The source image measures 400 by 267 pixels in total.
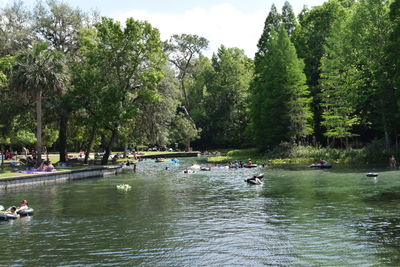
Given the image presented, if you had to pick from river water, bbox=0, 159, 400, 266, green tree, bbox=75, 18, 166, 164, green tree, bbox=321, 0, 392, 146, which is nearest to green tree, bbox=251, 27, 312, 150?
green tree, bbox=321, 0, 392, 146

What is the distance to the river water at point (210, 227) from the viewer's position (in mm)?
14750

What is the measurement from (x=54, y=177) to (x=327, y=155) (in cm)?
3521

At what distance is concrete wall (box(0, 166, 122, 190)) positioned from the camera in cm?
3599

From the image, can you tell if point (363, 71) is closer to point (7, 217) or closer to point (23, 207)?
point (23, 207)

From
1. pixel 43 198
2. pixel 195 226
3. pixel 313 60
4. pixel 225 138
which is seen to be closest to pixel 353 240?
pixel 195 226

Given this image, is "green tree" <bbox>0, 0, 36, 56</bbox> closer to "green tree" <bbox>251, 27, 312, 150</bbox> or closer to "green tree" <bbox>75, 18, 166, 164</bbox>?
"green tree" <bbox>75, 18, 166, 164</bbox>

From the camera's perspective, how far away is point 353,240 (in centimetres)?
1648

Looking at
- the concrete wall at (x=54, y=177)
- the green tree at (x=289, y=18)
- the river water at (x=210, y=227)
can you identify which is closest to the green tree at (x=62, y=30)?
the concrete wall at (x=54, y=177)

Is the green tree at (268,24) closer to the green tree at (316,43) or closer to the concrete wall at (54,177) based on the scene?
the green tree at (316,43)

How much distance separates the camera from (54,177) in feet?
136

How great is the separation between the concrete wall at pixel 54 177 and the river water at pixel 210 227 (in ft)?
8.86

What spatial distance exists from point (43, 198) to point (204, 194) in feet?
37.3

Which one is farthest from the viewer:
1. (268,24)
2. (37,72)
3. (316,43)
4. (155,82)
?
(268,24)

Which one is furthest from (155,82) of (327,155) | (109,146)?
(327,155)
